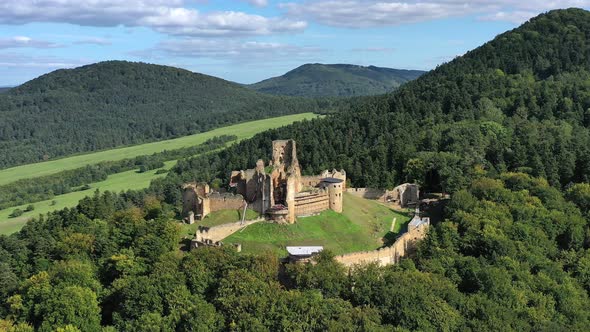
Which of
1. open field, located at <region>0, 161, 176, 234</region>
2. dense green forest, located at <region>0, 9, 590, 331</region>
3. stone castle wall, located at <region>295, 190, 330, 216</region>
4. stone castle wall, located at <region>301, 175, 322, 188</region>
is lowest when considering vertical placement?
open field, located at <region>0, 161, 176, 234</region>

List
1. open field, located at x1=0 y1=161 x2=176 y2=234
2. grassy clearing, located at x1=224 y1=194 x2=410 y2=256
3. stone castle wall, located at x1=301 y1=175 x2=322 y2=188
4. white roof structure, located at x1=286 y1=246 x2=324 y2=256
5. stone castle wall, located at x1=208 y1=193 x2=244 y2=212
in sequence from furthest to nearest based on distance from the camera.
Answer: open field, located at x1=0 y1=161 x2=176 y2=234, stone castle wall, located at x1=301 y1=175 x2=322 y2=188, stone castle wall, located at x1=208 y1=193 x2=244 y2=212, grassy clearing, located at x1=224 y1=194 x2=410 y2=256, white roof structure, located at x1=286 y1=246 x2=324 y2=256

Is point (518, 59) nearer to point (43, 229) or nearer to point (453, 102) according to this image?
point (453, 102)

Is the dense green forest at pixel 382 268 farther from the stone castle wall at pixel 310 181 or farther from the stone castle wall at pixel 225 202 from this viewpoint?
the stone castle wall at pixel 310 181

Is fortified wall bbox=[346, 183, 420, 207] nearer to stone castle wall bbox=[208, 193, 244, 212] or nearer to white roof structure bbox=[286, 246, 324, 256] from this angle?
stone castle wall bbox=[208, 193, 244, 212]

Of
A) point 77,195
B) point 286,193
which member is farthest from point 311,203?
point 77,195

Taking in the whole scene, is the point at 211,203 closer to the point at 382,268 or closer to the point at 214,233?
the point at 214,233

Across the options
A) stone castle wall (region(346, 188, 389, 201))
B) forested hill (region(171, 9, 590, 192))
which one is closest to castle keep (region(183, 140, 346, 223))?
stone castle wall (region(346, 188, 389, 201))
